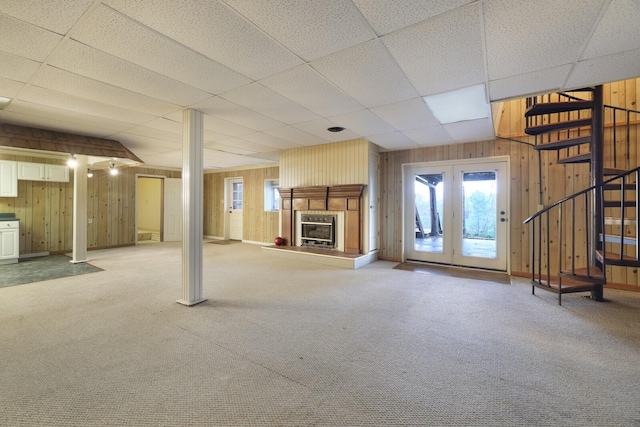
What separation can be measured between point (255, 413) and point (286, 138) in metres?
4.35

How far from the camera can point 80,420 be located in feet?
4.90

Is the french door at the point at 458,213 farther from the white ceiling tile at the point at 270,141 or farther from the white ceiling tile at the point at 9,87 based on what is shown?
the white ceiling tile at the point at 9,87

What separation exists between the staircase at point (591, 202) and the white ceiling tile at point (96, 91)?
193 inches

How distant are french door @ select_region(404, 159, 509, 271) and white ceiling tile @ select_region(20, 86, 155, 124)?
194 inches

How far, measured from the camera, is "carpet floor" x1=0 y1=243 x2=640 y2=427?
1.57m

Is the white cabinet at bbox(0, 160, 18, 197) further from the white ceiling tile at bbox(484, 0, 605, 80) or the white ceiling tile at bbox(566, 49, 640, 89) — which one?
the white ceiling tile at bbox(566, 49, 640, 89)

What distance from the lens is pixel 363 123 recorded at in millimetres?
4137

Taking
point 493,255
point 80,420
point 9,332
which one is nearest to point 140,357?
point 80,420

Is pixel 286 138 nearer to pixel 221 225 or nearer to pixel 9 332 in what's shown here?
pixel 9 332

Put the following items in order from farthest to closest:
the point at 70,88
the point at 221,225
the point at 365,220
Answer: the point at 221,225
the point at 365,220
the point at 70,88

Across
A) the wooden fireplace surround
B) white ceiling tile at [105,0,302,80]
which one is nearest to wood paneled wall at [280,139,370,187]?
the wooden fireplace surround

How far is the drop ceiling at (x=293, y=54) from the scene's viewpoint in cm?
173

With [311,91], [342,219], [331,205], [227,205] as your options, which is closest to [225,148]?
[331,205]

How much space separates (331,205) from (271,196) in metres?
3.12
